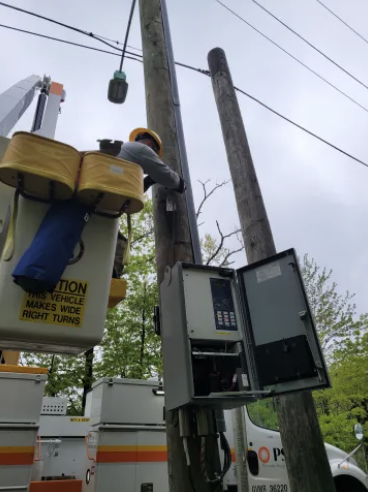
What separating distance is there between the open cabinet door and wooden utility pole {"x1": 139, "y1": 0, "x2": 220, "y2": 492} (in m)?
0.61

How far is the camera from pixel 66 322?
1963 mm

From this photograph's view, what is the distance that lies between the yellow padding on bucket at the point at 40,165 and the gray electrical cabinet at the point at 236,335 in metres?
0.88

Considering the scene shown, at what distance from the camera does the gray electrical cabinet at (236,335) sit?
2.22 metres

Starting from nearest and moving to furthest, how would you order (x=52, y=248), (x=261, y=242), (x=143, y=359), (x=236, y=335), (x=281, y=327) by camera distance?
(x=52, y=248), (x=236, y=335), (x=281, y=327), (x=261, y=242), (x=143, y=359)

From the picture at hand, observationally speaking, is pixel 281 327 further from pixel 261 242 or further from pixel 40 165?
pixel 261 242

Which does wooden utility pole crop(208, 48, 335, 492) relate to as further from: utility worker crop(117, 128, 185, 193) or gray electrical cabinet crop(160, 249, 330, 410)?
utility worker crop(117, 128, 185, 193)

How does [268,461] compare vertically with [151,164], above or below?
below

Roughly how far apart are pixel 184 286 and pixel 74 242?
736 millimetres

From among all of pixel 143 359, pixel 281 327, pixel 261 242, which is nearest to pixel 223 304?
pixel 281 327

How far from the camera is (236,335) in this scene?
240 cm

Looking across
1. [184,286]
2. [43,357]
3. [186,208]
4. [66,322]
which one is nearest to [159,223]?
[186,208]

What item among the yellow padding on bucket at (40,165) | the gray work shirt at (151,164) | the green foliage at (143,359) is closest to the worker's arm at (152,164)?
the gray work shirt at (151,164)

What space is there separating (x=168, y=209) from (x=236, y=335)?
1004mm

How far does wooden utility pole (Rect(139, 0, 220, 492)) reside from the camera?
2.12m
